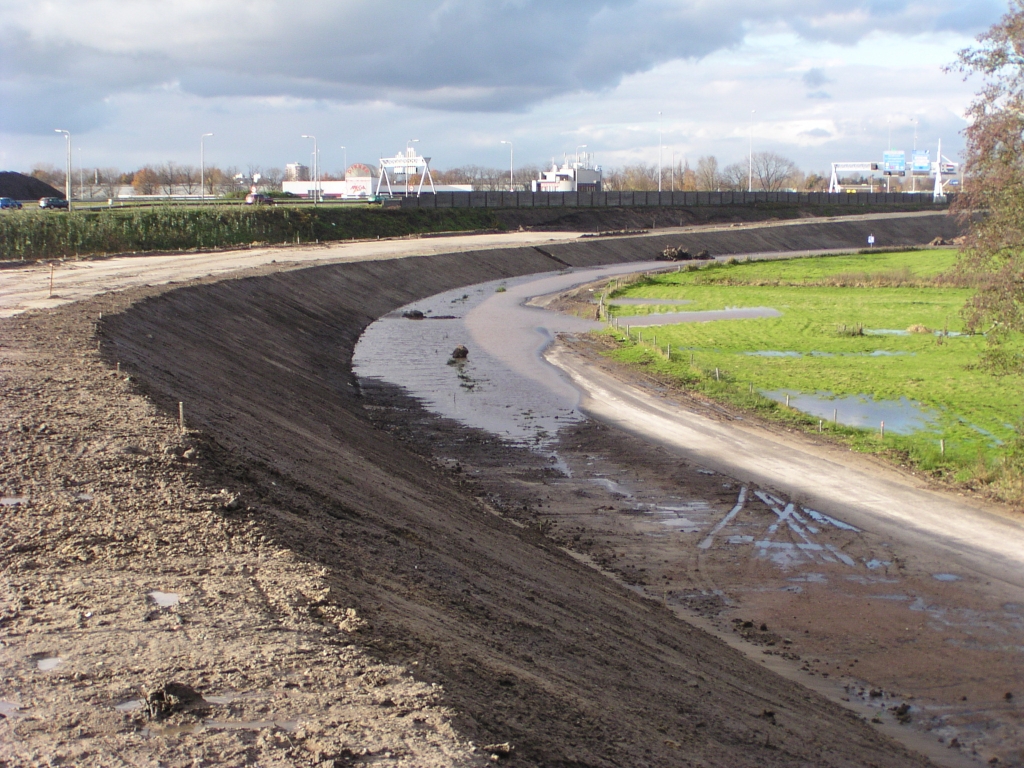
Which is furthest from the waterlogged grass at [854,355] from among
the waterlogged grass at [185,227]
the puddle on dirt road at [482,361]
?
the waterlogged grass at [185,227]

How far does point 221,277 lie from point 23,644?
120 feet

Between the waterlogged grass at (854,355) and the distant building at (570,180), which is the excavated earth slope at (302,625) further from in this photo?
the distant building at (570,180)

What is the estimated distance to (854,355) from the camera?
3850 cm

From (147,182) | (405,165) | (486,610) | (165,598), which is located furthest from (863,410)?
(147,182)

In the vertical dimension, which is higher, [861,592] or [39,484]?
[39,484]

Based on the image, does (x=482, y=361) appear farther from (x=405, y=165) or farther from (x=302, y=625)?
(x=405, y=165)

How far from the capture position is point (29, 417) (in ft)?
48.0

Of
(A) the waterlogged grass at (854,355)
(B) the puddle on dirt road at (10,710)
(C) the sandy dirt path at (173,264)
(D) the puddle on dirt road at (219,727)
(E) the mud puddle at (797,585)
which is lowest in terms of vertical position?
(E) the mud puddle at (797,585)

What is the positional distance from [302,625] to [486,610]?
2.45 m

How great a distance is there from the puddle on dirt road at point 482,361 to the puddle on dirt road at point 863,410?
6942 millimetres

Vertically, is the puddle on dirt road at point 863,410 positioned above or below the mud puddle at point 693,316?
below

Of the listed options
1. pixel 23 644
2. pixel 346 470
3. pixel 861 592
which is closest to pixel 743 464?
pixel 861 592

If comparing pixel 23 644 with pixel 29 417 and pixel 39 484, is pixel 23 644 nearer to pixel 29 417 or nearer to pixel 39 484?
pixel 39 484

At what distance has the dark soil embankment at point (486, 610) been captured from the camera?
7648 millimetres
